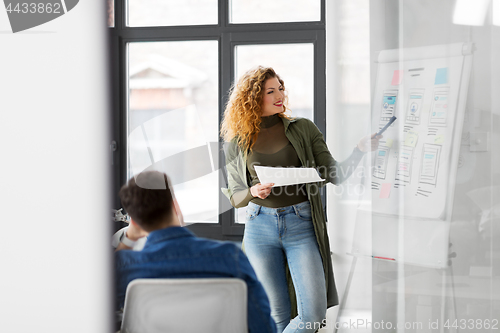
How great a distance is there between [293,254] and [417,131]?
623 millimetres

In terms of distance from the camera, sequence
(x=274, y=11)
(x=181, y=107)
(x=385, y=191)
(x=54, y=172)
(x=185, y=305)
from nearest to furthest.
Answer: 1. (x=54, y=172)
2. (x=185, y=305)
3. (x=385, y=191)
4. (x=274, y=11)
5. (x=181, y=107)

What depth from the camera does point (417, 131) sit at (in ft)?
4.01

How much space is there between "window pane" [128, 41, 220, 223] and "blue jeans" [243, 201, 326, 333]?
0.99 metres

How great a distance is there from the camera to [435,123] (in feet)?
3.89

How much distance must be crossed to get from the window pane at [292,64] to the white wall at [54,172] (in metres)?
1.96

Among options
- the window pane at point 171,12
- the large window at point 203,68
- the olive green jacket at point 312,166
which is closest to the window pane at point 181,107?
the large window at point 203,68

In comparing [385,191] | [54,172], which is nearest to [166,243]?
[54,172]

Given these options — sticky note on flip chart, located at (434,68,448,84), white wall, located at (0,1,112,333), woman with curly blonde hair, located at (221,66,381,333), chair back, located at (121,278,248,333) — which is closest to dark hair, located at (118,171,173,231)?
chair back, located at (121,278,248,333)

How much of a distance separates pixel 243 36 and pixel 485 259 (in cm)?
180

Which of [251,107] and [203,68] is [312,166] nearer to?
[251,107]

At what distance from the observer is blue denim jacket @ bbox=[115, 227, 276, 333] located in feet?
2.45

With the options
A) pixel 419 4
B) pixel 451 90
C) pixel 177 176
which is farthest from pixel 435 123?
pixel 177 176

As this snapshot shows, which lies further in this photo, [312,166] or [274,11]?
[274,11]

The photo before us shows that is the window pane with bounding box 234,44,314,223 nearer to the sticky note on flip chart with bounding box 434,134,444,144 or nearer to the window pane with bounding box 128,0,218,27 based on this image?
the window pane with bounding box 128,0,218,27
